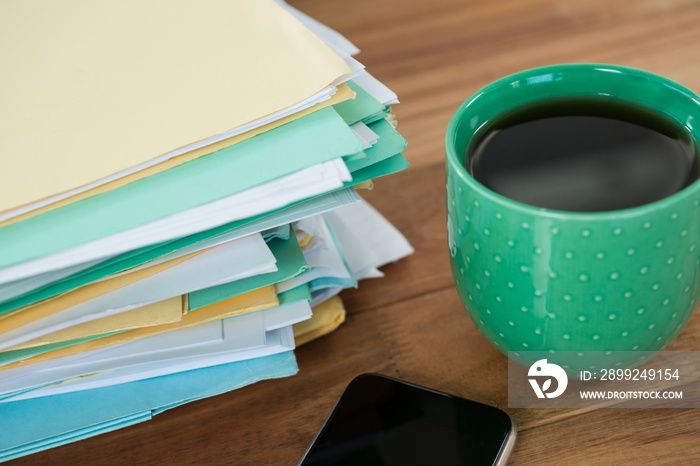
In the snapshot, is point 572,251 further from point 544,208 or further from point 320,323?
point 320,323

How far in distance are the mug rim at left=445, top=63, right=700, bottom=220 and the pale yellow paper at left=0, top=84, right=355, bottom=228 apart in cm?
7

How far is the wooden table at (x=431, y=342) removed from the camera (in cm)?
45

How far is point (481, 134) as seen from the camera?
0.45m

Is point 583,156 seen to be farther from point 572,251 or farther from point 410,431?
point 410,431

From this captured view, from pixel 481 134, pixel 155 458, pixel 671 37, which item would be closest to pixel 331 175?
pixel 481 134

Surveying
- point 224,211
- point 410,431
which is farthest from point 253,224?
point 410,431

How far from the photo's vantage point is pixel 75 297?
444 mm

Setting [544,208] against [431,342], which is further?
[431,342]

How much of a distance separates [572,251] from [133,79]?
281 millimetres

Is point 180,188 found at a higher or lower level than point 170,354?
higher

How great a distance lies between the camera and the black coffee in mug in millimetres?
400

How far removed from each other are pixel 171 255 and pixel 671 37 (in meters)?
0.59

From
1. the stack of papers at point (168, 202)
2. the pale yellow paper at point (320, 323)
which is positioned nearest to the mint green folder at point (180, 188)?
the stack of papers at point (168, 202)

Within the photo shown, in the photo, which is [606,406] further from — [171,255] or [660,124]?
[171,255]
